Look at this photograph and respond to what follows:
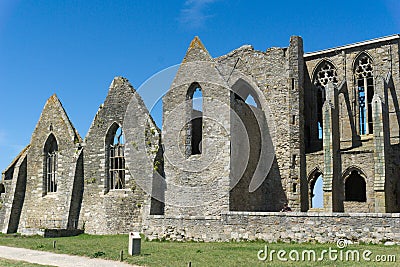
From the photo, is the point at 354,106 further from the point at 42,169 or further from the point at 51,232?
the point at 42,169

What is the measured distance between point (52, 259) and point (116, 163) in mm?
10327

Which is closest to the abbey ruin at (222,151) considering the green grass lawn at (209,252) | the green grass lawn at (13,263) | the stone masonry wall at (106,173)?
the stone masonry wall at (106,173)

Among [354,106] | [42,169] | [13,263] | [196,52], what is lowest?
[13,263]

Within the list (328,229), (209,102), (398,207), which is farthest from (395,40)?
(328,229)

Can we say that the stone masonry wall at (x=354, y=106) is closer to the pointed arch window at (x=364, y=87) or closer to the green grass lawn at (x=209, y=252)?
the pointed arch window at (x=364, y=87)

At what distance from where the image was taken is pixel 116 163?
78.3ft

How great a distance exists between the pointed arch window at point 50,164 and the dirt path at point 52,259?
10.3 m

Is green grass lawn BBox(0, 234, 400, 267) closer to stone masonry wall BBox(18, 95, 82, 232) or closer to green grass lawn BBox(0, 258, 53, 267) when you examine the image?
green grass lawn BBox(0, 258, 53, 267)

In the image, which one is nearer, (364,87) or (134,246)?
(134,246)

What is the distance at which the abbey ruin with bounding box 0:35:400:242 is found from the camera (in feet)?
69.8

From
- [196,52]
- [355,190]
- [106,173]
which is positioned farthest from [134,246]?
[355,190]

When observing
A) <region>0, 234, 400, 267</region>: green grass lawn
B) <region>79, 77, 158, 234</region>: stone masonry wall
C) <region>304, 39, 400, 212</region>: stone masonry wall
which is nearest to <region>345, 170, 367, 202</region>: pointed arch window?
<region>304, 39, 400, 212</region>: stone masonry wall

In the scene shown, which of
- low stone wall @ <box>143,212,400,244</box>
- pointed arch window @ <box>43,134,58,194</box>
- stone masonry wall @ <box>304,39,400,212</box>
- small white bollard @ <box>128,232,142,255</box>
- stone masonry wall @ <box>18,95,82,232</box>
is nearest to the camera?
small white bollard @ <box>128,232,142,255</box>

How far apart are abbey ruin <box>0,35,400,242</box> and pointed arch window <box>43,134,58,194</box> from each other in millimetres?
55
